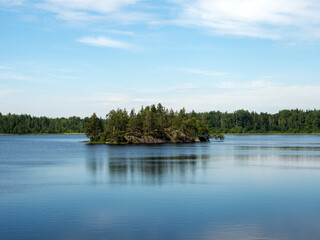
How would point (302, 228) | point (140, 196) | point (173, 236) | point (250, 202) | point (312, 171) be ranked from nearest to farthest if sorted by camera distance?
point (173, 236) < point (302, 228) < point (250, 202) < point (140, 196) < point (312, 171)

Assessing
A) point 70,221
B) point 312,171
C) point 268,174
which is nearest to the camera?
point 70,221

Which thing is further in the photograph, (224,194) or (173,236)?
(224,194)

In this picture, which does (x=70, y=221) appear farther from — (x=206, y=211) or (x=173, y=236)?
(x=206, y=211)

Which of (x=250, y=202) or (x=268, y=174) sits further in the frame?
(x=268, y=174)

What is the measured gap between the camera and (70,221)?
3362 cm

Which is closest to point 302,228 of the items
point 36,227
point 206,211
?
point 206,211

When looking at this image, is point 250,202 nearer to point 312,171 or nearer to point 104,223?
point 104,223

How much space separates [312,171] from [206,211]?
144ft

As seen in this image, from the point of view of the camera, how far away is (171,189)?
169ft

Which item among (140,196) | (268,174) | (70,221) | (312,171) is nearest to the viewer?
(70,221)

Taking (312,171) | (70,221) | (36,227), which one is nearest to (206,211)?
(70,221)

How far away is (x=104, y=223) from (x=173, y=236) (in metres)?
7.04

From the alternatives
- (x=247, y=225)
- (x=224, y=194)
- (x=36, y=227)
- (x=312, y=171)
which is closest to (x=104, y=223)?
(x=36, y=227)

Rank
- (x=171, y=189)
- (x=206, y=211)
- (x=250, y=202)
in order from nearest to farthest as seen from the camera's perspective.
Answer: (x=206, y=211) → (x=250, y=202) → (x=171, y=189)
